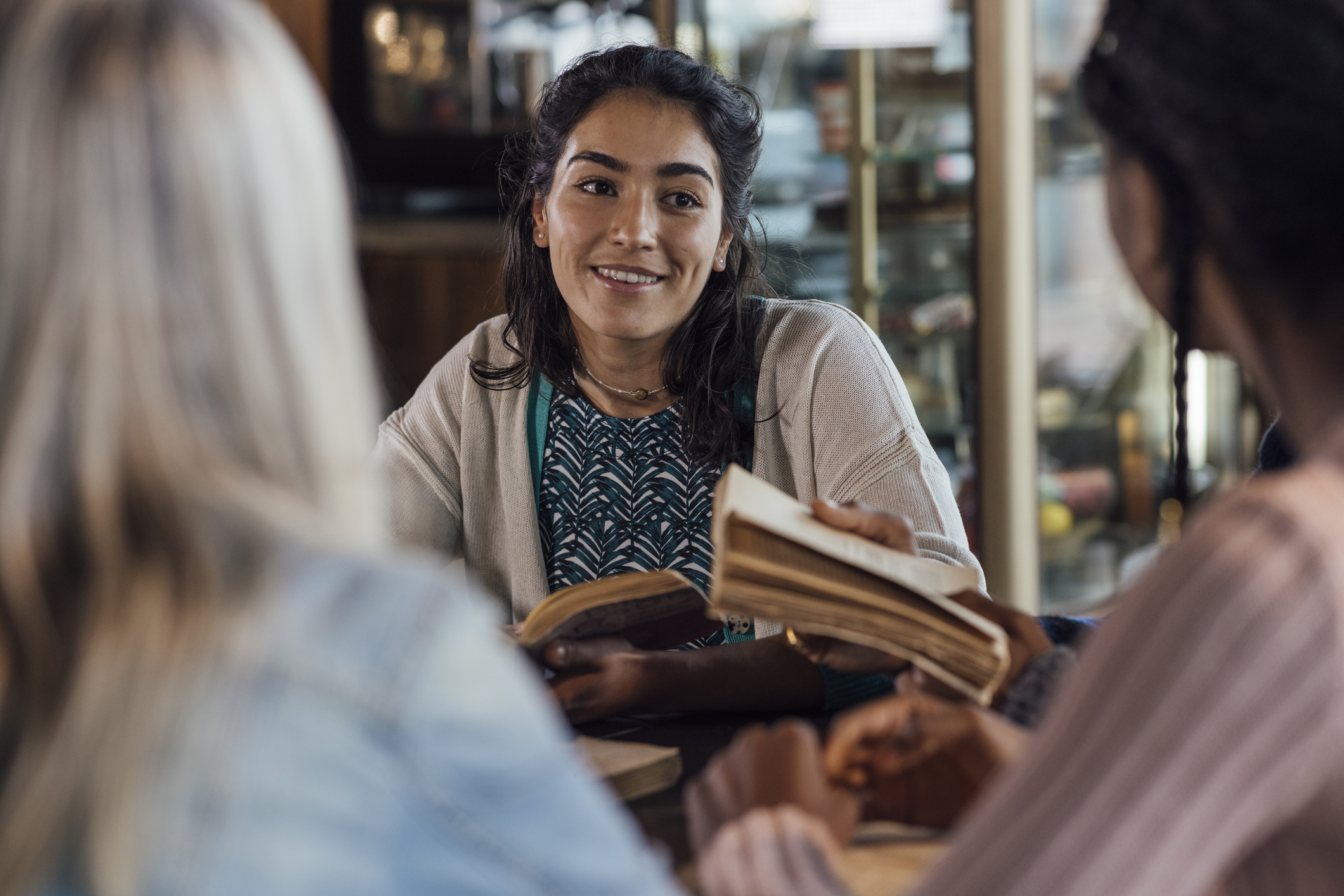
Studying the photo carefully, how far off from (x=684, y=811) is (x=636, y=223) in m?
0.91

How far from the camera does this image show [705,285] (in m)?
1.72

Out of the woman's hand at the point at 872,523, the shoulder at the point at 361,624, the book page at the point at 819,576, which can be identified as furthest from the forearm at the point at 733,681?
the shoulder at the point at 361,624

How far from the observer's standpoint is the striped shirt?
55cm

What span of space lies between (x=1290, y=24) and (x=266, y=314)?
51cm

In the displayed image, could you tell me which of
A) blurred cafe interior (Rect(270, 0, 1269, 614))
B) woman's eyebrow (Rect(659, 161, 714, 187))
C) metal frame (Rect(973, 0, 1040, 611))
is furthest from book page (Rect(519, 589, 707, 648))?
metal frame (Rect(973, 0, 1040, 611))

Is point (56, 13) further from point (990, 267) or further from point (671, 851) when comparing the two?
point (990, 267)

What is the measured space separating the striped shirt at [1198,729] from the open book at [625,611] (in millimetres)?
481

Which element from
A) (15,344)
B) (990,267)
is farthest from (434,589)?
(990,267)

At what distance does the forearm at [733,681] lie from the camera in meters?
1.09

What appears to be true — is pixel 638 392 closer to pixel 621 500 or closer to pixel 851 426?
pixel 621 500

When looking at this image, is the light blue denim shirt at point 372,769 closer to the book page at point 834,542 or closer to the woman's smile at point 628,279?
the book page at point 834,542

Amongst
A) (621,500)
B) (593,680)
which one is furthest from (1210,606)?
(621,500)

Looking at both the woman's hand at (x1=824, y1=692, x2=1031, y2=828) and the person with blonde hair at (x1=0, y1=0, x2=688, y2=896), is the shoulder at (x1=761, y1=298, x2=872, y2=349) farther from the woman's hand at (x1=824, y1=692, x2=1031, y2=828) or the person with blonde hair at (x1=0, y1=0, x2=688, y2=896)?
the person with blonde hair at (x1=0, y1=0, x2=688, y2=896)

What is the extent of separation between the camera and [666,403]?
167 cm
